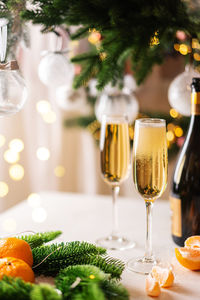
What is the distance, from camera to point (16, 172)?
7.30 feet

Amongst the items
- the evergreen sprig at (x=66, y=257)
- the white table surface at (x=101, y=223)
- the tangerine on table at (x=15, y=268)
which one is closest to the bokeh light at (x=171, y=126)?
the white table surface at (x=101, y=223)

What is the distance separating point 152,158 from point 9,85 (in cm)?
31

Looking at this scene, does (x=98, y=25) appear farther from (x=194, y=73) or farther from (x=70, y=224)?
(x=70, y=224)

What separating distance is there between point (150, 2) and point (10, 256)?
0.64 m

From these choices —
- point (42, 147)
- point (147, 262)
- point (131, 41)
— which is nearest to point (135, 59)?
point (131, 41)

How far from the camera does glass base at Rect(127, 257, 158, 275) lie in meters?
0.80

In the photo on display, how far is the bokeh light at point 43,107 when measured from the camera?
2362mm

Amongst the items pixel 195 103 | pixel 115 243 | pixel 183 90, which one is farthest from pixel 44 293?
pixel 183 90

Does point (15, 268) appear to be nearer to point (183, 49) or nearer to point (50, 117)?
point (183, 49)

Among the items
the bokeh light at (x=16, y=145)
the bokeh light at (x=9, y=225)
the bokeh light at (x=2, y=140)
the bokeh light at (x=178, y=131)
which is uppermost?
the bokeh light at (x=178, y=131)

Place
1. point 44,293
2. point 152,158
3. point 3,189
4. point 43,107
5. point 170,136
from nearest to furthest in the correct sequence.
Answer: point 44,293 → point 152,158 → point 170,136 → point 3,189 → point 43,107

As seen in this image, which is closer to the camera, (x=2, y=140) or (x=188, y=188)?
(x=188, y=188)

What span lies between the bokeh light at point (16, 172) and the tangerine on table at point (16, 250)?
4.80 feet

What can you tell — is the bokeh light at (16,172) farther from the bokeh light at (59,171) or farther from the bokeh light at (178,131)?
the bokeh light at (178,131)
